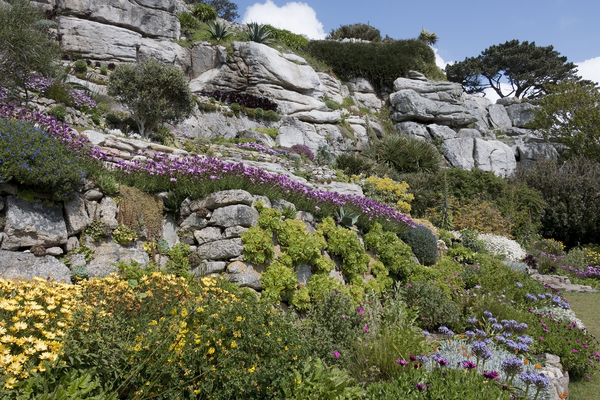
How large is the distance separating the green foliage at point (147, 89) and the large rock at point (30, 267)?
7.83 m

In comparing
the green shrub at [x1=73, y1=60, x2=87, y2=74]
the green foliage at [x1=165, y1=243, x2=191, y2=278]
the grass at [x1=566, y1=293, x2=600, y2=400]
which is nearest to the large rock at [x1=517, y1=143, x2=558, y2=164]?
the grass at [x1=566, y1=293, x2=600, y2=400]

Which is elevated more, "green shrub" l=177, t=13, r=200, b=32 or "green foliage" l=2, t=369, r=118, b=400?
"green shrub" l=177, t=13, r=200, b=32

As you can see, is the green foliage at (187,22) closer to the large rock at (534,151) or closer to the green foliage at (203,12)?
the green foliage at (203,12)

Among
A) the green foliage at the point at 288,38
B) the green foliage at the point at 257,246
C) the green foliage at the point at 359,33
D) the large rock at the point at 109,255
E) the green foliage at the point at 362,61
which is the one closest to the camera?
the large rock at the point at 109,255

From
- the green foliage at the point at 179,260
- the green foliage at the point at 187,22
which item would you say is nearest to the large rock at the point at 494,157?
the green foliage at the point at 187,22

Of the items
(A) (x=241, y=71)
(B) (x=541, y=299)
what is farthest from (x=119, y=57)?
(B) (x=541, y=299)

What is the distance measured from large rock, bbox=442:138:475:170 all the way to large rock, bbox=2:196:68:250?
21058 millimetres

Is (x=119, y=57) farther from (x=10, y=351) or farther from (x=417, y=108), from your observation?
(x=10, y=351)

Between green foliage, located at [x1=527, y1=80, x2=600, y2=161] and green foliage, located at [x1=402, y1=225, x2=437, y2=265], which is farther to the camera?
green foliage, located at [x1=527, y1=80, x2=600, y2=161]

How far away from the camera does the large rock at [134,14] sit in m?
19.0

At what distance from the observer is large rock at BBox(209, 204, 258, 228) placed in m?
5.84

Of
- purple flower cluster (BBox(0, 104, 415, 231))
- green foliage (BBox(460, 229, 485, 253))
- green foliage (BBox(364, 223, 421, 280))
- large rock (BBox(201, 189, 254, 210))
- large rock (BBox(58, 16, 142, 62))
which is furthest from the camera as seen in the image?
large rock (BBox(58, 16, 142, 62))

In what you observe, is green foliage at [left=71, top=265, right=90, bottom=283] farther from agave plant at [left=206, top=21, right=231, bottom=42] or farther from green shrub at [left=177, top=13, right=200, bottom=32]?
green shrub at [left=177, top=13, right=200, bottom=32]

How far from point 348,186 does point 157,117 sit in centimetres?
628
